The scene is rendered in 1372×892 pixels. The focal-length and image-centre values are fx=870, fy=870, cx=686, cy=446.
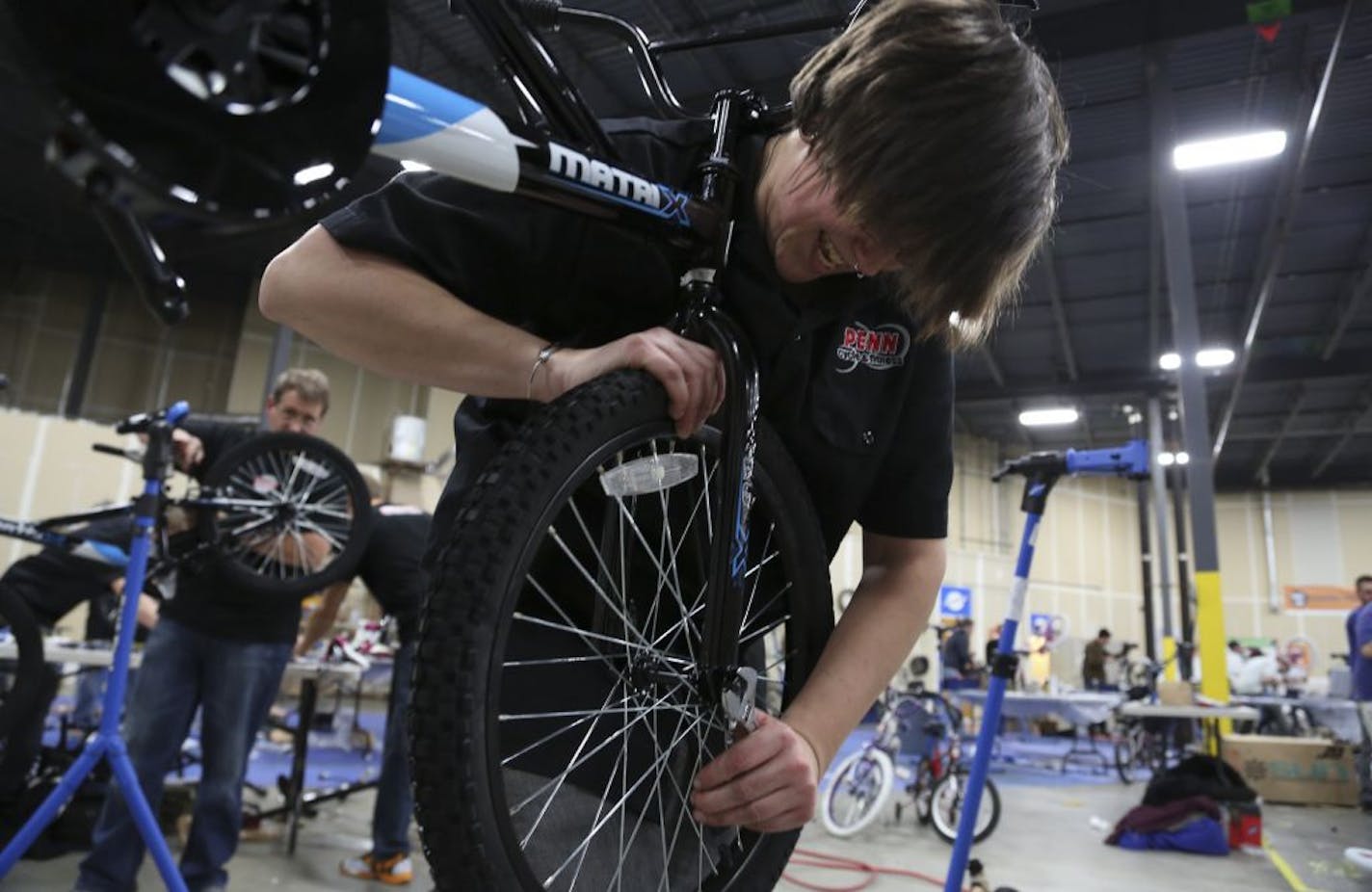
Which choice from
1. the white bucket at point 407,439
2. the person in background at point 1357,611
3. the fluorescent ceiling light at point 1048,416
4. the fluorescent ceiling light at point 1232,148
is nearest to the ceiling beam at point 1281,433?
the fluorescent ceiling light at point 1048,416

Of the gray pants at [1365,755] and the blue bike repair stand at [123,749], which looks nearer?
the blue bike repair stand at [123,749]

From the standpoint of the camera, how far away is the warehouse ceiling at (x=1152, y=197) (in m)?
6.92

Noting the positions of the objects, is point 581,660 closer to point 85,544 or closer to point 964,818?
point 964,818

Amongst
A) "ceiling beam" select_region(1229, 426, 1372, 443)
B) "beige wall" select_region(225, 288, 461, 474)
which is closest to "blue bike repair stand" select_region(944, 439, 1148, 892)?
"beige wall" select_region(225, 288, 461, 474)

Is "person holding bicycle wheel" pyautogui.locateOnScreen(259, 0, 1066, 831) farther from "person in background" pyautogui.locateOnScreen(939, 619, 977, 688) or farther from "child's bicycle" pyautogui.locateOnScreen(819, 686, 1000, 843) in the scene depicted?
"person in background" pyautogui.locateOnScreen(939, 619, 977, 688)

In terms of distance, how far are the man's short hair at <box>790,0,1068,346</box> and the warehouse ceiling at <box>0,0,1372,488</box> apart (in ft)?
9.35

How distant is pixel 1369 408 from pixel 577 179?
18.1 metres

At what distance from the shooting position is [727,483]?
82cm

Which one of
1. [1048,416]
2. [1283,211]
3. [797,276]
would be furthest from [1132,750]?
[797,276]

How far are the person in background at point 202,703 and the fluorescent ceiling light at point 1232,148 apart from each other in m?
8.36

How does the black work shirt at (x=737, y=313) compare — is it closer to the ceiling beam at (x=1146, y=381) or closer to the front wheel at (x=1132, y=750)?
the front wheel at (x=1132, y=750)

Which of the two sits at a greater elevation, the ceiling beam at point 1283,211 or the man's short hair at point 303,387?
the ceiling beam at point 1283,211

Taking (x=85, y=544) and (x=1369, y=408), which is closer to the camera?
(x=85, y=544)

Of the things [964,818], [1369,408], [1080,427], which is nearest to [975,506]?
[1080,427]
